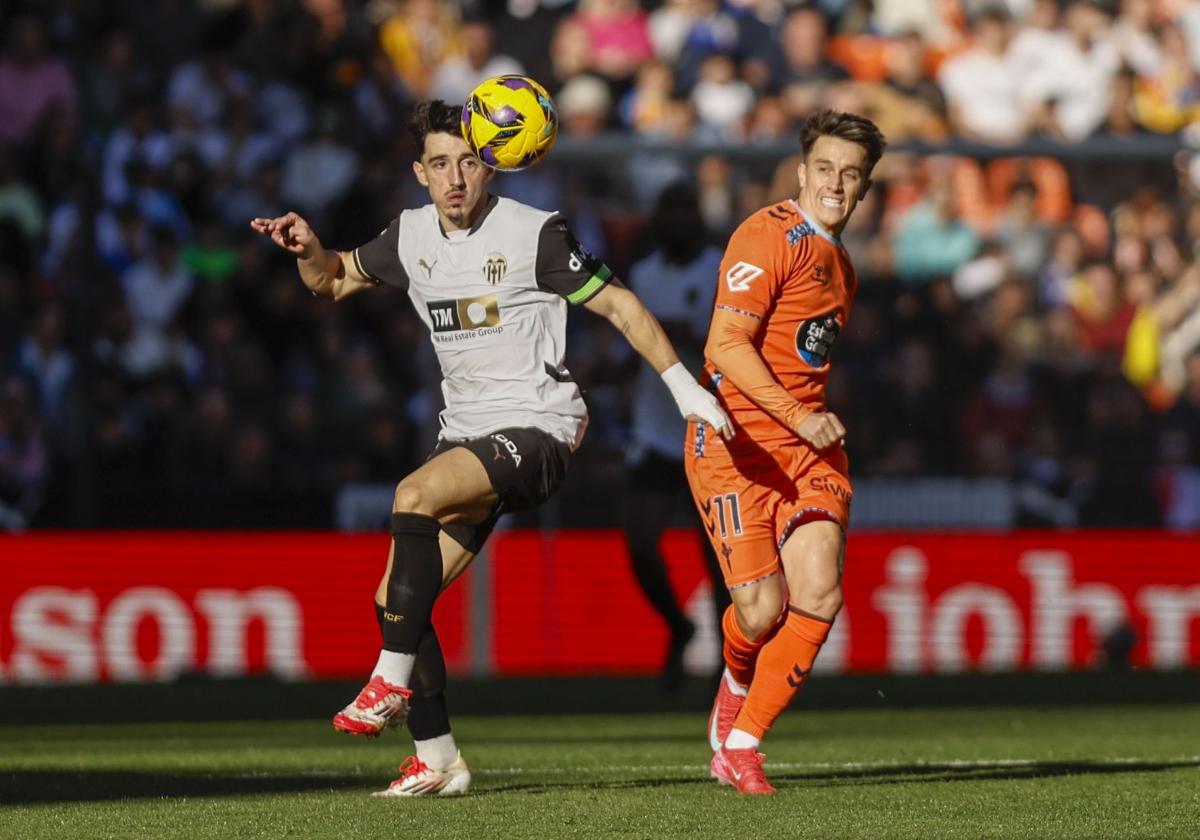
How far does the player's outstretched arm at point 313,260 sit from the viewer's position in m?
7.23

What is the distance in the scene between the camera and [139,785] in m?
7.50

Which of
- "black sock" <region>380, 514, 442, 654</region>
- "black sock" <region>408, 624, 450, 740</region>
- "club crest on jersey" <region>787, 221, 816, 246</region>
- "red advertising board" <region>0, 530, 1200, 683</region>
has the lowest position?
"red advertising board" <region>0, 530, 1200, 683</region>

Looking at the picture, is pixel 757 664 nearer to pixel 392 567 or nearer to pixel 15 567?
pixel 392 567

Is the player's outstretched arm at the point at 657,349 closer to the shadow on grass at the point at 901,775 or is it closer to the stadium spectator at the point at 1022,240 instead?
the shadow on grass at the point at 901,775

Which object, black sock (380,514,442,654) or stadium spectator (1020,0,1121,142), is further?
stadium spectator (1020,0,1121,142)

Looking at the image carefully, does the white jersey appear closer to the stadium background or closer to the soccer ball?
the soccer ball

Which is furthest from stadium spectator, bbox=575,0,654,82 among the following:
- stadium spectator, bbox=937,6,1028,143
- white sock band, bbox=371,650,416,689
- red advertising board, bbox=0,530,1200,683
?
white sock band, bbox=371,650,416,689

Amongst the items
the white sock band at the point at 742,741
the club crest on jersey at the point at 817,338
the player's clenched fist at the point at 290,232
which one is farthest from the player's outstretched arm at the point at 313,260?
the white sock band at the point at 742,741

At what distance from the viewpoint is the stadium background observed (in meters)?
13.8

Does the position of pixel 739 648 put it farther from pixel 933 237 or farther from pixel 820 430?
pixel 933 237

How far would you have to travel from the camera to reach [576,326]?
13711 millimetres

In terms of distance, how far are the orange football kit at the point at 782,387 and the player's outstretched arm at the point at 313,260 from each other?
1317 millimetres

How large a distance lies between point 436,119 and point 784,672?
2.19 m

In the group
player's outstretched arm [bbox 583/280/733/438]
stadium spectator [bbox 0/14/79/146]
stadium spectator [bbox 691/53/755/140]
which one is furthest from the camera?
stadium spectator [bbox 691/53/755/140]
